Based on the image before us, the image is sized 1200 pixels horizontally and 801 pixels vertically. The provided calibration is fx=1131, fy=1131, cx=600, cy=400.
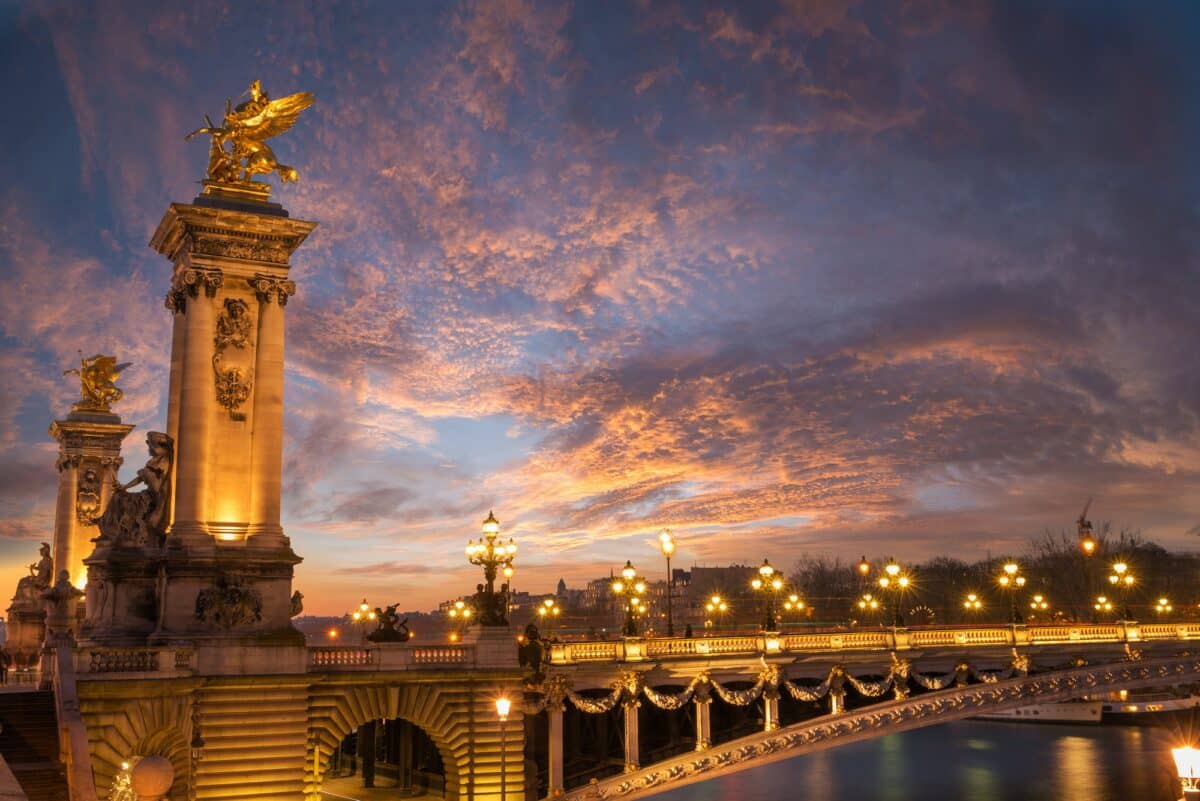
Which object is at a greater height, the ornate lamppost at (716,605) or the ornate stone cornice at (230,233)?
the ornate stone cornice at (230,233)

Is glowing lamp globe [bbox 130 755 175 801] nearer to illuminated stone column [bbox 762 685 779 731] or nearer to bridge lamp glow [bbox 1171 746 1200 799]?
bridge lamp glow [bbox 1171 746 1200 799]

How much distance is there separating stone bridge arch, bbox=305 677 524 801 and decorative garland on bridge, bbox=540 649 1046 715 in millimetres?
1966

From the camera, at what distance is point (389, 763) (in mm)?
53000

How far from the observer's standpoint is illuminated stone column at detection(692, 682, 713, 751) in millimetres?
41812

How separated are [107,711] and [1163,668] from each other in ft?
164

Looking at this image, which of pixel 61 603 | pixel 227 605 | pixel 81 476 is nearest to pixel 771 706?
pixel 227 605

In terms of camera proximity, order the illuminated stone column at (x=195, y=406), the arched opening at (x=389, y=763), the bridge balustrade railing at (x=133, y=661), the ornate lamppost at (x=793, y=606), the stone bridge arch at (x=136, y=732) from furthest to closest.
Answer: the ornate lamppost at (x=793, y=606), the arched opening at (x=389, y=763), the illuminated stone column at (x=195, y=406), the bridge balustrade railing at (x=133, y=661), the stone bridge arch at (x=136, y=732)

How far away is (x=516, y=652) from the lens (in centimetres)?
3497

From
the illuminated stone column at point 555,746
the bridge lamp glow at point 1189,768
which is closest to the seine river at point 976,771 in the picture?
the illuminated stone column at point 555,746

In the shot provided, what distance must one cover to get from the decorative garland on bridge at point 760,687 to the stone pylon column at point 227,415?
391 inches

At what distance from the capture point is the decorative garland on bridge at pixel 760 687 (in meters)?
38.0

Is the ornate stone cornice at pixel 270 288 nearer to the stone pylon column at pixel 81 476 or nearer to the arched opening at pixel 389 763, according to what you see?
the arched opening at pixel 389 763

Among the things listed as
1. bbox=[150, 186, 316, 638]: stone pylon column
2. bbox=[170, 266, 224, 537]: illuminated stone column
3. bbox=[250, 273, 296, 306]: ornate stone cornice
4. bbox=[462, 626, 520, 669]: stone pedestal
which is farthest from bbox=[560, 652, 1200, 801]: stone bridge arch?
bbox=[250, 273, 296, 306]: ornate stone cornice

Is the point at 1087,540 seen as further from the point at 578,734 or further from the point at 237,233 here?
the point at 237,233
